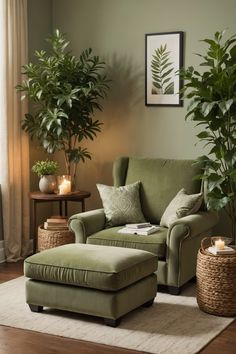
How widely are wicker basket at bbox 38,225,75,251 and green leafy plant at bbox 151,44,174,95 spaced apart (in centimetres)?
150

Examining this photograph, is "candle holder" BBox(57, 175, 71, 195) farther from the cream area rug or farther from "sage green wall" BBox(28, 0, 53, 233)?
the cream area rug

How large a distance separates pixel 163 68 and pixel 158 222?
1.39 m

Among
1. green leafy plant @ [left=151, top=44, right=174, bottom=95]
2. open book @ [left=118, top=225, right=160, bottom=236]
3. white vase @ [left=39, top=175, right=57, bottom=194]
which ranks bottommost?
open book @ [left=118, top=225, right=160, bottom=236]

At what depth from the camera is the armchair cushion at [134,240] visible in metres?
5.09

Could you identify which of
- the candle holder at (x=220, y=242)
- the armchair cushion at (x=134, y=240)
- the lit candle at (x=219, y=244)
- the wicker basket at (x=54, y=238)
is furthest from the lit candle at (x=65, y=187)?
the lit candle at (x=219, y=244)

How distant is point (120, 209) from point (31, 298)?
1248mm

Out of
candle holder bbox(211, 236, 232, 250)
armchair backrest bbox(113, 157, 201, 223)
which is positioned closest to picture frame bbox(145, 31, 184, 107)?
armchair backrest bbox(113, 157, 201, 223)

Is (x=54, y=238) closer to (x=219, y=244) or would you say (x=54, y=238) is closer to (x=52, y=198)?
(x=52, y=198)

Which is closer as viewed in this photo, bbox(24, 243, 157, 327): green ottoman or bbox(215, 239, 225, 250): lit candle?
bbox(24, 243, 157, 327): green ottoman

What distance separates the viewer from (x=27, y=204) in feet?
21.0

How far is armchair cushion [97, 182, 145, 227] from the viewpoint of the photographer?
5.59 m

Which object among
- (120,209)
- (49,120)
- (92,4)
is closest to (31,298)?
(120,209)

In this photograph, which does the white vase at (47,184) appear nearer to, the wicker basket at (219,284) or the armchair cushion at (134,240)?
the armchair cushion at (134,240)

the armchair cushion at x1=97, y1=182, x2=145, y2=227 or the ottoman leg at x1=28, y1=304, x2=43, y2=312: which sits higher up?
the armchair cushion at x1=97, y1=182, x2=145, y2=227
